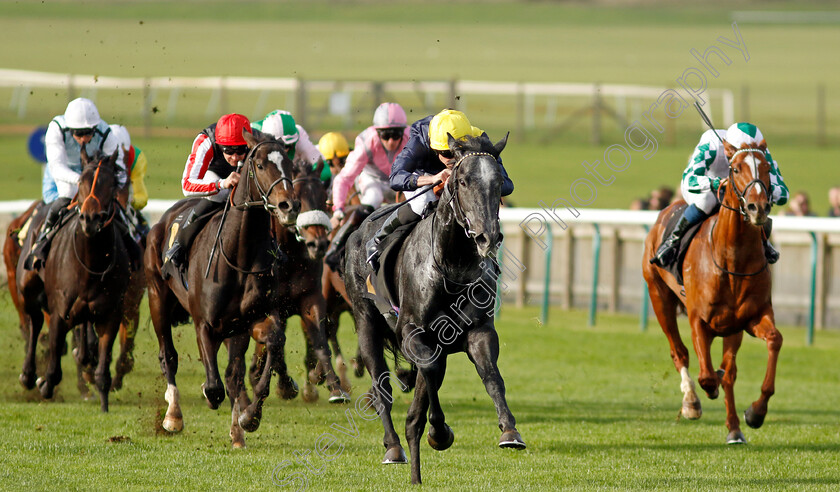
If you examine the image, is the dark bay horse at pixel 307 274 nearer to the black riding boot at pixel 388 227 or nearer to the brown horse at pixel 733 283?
the black riding boot at pixel 388 227

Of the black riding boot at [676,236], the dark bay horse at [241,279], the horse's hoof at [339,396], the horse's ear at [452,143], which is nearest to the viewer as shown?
the horse's ear at [452,143]

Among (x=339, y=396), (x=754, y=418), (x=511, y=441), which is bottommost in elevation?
(x=339, y=396)

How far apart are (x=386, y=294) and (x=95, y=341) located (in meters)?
3.82

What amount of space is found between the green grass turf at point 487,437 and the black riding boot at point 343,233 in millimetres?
1196

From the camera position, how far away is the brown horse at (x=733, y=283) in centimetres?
714

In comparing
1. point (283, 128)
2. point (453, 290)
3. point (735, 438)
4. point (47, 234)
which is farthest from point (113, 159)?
point (735, 438)

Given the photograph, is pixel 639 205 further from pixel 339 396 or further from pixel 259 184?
pixel 259 184

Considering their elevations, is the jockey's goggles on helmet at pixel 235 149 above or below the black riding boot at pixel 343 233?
above

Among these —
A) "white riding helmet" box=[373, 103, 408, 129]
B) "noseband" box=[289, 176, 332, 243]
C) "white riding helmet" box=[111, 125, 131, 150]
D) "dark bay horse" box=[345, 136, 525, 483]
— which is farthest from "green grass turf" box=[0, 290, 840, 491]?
"white riding helmet" box=[373, 103, 408, 129]

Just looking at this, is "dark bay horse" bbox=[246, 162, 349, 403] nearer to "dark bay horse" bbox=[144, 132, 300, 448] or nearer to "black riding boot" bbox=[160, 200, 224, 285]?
"dark bay horse" bbox=[144, 132, 300, 448]

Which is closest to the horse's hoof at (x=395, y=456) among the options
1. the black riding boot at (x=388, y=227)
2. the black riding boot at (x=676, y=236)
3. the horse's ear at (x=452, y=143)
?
the black riding boot at (x=388, y=227)

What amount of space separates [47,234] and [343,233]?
7.30 feet

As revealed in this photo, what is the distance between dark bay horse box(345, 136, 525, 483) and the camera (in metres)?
5.22

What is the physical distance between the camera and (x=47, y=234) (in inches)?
337
